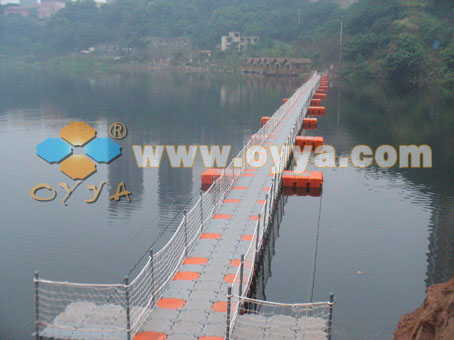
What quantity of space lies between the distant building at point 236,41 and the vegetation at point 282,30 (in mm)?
1675

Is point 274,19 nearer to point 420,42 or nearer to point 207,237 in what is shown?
point 420,42

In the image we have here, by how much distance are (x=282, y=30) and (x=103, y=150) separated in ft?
248

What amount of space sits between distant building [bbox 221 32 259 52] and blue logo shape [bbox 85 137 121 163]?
233 feet

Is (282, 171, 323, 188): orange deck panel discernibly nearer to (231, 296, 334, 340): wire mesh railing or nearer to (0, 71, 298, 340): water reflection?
(0, 71, 298, 340): water reflection

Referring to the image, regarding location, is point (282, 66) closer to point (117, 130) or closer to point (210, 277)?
point (117, 130)

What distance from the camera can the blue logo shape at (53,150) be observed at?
20.2 m

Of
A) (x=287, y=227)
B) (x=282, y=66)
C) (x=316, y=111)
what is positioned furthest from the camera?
(x=282, y=66)

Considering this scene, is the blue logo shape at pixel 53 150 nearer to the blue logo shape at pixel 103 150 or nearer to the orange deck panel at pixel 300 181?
the blue logo shape at pixel 103 150

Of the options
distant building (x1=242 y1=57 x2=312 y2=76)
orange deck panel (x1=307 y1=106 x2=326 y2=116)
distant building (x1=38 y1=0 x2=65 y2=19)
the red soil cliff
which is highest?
distant building (x1=38 y1=0 x2=65 y2=19)

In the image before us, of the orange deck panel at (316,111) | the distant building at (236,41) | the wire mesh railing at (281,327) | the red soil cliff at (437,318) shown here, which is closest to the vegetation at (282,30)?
the distant building at (236,41)

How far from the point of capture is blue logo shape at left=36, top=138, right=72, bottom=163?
20.2 m

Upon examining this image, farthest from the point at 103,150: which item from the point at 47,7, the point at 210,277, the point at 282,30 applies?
the point at 47,7

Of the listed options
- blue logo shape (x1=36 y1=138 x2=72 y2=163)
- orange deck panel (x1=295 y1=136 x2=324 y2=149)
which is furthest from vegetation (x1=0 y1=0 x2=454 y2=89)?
blue logo shape (x1=36 y1=138 x2=72 y2=163)

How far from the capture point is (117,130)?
88.3ft
